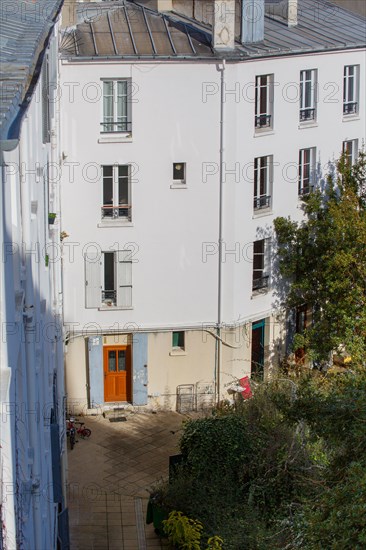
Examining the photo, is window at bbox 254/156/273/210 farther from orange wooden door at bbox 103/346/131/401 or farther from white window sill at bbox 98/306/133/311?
orange wooden door at bbox 103/346/131/401

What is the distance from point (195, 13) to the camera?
35.3 m

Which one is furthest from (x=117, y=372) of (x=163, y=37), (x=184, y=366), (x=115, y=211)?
(x=163, y=37)

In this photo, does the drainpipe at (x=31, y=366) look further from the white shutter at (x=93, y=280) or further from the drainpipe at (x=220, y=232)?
the drainpipe at (x=220, y=232)

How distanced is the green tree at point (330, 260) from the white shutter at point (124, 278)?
4987 mm

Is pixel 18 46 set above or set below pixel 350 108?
below

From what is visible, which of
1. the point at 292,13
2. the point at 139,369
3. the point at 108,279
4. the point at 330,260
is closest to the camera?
the point at 330,260

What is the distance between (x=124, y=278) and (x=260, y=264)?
4.67m

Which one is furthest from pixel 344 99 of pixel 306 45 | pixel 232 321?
pixel 232 321

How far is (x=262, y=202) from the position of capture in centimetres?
3519

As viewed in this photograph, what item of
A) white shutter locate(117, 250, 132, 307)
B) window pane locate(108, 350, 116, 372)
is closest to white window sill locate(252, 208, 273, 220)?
white shutter locate(117, 250, 132, 307)

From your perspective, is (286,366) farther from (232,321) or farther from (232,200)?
(232,200)

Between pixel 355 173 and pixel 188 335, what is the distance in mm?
7446

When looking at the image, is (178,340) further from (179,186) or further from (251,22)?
(251,22)

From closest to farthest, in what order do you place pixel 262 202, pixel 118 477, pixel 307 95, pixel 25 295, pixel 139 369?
pixel 25 295 → pixel 118 477 → pixel 139 369 → pixel 262 202 → pixel 307 95
